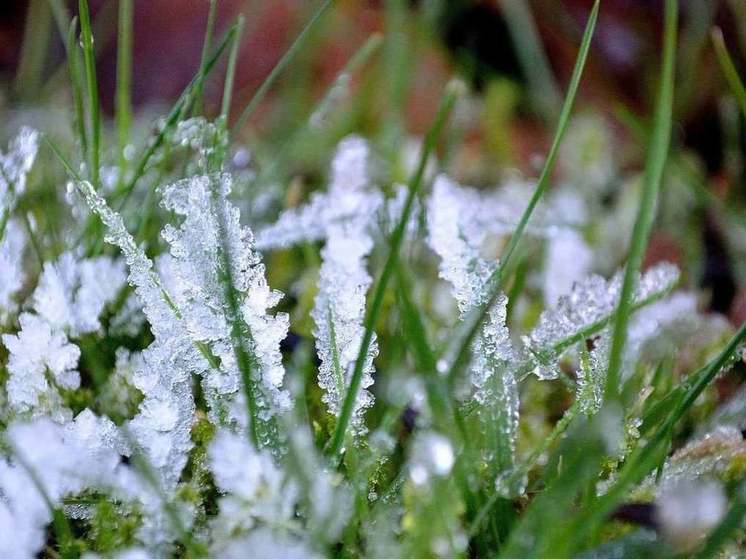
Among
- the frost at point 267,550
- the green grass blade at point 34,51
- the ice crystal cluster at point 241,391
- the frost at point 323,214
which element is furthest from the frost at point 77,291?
the green grass blade at point 34,51

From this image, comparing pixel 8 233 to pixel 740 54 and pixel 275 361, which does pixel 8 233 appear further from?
pixel 740 54

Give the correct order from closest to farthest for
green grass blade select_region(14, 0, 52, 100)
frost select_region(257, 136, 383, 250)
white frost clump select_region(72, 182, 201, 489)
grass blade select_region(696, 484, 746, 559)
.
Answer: grass blade select_region(696, 484, 746, 559), white frost clump select_region(72, 182, 201, 489), frost select_region(257, 136, 383, 250), green grass blade select_region(14, 0, 52, 100)

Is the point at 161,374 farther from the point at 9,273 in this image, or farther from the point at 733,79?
the point at 733,79

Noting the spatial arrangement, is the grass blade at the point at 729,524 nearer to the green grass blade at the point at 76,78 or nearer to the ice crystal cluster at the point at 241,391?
the ice crystal cluster at the point at 241,391

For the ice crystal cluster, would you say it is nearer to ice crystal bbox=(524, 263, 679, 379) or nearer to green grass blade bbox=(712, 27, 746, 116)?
ice crystal bbox=(524, 263, 679, 379)

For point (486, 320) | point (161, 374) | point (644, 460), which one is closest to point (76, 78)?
point (161, 374)

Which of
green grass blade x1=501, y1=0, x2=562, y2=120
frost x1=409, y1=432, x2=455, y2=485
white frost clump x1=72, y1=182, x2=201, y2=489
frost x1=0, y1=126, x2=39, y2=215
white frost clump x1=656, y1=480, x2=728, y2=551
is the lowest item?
white frost clump x1=656, y1=480, x2=728, y2=551

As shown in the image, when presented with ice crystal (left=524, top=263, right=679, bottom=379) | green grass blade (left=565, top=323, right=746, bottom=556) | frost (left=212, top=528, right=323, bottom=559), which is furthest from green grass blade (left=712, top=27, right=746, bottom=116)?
frost (left=212, top=528, right=323, bottom=559)
